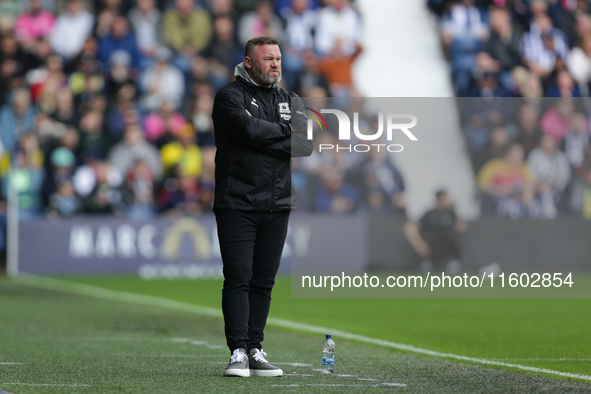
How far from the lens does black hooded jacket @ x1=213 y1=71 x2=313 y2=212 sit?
5773 millimetres

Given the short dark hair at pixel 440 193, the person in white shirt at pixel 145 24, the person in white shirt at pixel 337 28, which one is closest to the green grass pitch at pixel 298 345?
the short dark hair at pixel 440 193

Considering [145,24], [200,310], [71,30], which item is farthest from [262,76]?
[145,24]

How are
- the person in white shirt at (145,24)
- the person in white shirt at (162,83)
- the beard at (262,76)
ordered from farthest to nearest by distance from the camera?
the person in white shirt at (145,24), the person in white shirt at (162,83), the beard at (262,76)

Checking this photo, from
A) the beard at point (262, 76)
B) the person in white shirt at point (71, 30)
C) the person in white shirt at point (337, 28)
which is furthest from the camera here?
the person in white shirt at point (337, 28)

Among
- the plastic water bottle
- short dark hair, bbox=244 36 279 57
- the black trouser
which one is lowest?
the plastic water bottle

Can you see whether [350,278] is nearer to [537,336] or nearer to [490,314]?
[490,314]

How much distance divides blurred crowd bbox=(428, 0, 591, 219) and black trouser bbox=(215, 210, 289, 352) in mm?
10085

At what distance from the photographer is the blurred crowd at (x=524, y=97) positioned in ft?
52.5

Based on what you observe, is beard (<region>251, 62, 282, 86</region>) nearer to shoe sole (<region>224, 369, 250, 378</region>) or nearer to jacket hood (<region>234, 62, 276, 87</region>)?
jacket hood (<region>234, 62, 276, 87</region>)

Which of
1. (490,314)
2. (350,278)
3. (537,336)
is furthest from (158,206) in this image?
(537,336)

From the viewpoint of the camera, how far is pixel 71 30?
1983 centimetres

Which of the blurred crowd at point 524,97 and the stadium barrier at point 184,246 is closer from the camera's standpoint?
the blurred crowd at point 524,97

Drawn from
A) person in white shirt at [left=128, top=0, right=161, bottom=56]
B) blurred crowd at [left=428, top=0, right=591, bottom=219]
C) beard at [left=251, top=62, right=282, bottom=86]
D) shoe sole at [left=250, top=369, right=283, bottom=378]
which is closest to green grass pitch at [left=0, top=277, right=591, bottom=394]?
shoe sole at [left=250, top=369, right=283, bottom=378]

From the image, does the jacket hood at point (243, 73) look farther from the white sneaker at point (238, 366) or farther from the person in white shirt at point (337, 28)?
the person in white shirt at point (337, 28)
